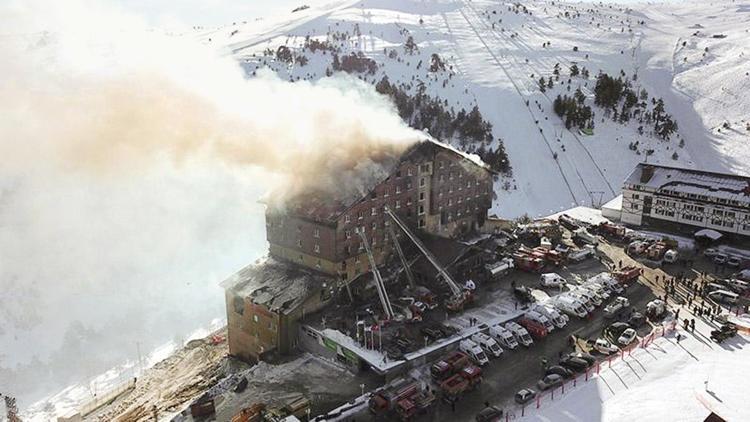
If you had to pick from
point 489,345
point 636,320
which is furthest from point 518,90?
point 489,345

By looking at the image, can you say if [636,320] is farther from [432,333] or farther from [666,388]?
[432,333]

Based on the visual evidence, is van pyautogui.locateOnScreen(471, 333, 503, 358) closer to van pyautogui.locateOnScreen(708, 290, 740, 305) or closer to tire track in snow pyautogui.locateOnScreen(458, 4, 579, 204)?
van pyautogui.locateOnScreen(708, 290, 740, 305)

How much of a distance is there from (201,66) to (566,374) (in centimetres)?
3665

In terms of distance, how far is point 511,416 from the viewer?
3069 centimetres

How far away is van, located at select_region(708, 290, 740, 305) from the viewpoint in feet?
139

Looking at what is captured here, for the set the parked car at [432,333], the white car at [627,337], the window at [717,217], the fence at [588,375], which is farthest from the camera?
the window at [717,217]

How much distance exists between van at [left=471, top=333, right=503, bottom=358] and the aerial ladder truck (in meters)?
4.32

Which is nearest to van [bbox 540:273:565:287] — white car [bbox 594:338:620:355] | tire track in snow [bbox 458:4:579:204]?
white car [bbox 594:338:620:355]

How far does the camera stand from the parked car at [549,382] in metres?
32.8

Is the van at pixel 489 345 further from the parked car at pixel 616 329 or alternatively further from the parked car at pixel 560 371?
the parked car at pixel 616 329

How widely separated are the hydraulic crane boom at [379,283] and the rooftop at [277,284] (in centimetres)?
330

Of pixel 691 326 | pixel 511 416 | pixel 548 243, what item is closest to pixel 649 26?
pixel 548 243

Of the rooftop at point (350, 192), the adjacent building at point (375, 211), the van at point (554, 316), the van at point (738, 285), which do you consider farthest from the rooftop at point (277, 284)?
the van at point (738, 285)

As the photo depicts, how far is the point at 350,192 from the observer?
44.6m
